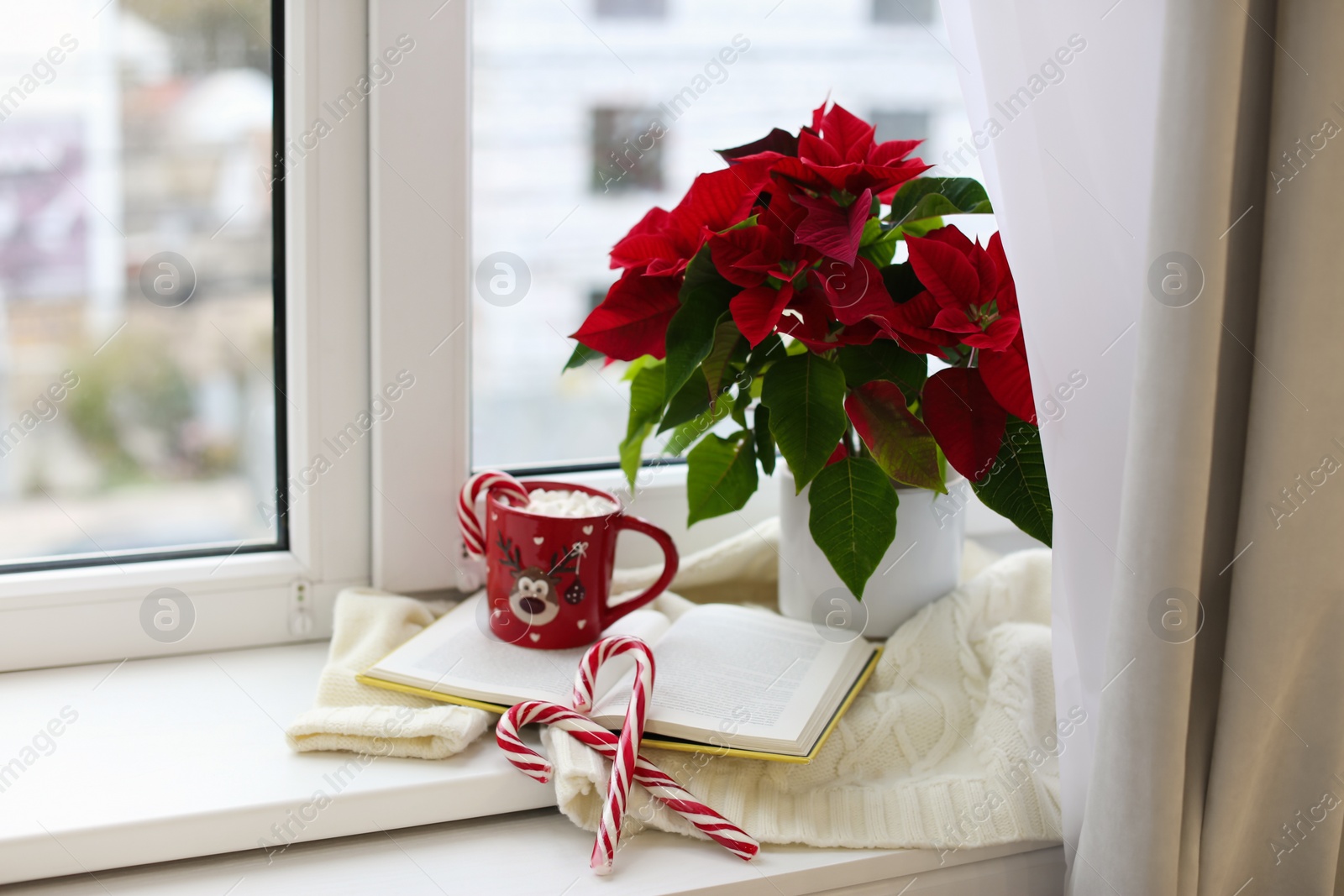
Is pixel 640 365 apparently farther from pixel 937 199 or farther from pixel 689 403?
pixel 937 199

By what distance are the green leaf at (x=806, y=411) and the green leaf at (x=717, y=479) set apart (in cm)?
11

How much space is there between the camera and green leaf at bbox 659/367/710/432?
82cm

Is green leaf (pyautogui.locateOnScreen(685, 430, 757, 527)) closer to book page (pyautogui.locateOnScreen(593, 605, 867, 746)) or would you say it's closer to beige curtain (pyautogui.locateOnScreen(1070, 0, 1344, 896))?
book page (pyautogui.locateOnScreen(593, 605, 867, 746))

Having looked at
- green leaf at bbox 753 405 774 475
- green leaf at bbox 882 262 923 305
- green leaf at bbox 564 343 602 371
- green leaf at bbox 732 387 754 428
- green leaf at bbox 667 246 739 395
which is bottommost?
green leaf at bbox 753 405 774 475

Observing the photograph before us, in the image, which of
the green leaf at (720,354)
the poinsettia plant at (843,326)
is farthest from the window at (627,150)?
the green leaf at (720,354)

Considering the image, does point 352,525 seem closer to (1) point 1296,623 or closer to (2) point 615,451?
(2) point 615,451

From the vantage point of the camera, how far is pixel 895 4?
117 cm

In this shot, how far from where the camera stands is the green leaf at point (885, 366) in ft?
2.72

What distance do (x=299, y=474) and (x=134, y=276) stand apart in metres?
0.24

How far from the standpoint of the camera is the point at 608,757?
0.78 m

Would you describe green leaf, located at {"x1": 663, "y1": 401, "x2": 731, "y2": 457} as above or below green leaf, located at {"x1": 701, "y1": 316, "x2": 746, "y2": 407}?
below

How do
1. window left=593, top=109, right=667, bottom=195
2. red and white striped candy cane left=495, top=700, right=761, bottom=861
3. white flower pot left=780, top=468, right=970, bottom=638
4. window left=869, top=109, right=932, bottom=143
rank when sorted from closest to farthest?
red and white striped candy cane left=495, top=700, right=761, bottom=861, white flower pot left=780, top=468, right=970, bottom=638, window left=593, top=109, right=667, bottom=195, window left=869, top=109, right=932, bottom=143

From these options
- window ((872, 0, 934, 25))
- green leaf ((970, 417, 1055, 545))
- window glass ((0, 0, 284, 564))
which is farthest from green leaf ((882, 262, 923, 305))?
window glass ((0, 0, 284, 564))

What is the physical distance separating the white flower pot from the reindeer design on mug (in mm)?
219
